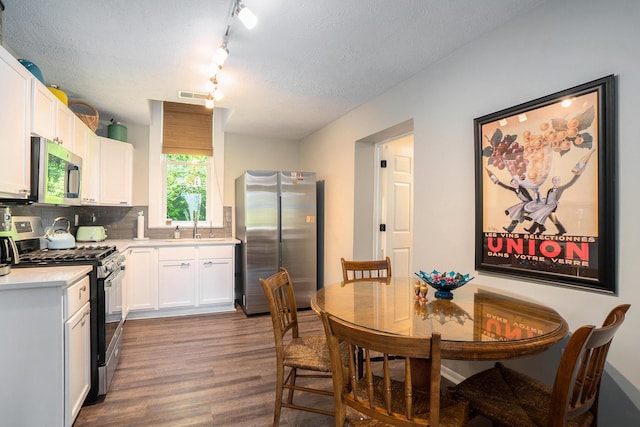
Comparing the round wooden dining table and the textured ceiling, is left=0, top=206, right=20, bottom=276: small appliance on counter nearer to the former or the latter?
the textured ceiling

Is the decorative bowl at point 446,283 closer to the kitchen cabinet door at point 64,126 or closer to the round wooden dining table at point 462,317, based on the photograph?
the round wooden dining table at point 462,317

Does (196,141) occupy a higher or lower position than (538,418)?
higher

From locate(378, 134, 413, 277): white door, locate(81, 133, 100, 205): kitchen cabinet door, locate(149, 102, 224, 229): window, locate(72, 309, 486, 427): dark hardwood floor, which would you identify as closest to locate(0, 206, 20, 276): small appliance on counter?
locate(81, 133, 100, 205): kitchen cabinet door

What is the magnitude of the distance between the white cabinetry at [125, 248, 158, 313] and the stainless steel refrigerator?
3.49 ft

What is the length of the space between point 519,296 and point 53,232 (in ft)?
13.2

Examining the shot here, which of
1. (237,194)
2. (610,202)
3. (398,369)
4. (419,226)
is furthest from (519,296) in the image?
(237,194)

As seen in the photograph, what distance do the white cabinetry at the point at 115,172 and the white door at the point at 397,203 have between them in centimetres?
314

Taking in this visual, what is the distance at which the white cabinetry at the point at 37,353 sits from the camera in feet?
5.69

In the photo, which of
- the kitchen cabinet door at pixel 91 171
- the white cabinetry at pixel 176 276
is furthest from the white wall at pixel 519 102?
the kitchen cabinet door at pixel 91 171

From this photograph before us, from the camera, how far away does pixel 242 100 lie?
3.53 metres

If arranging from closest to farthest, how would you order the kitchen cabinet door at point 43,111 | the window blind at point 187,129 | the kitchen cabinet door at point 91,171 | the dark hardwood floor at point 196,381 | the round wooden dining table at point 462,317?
the round wooden dining table at point 462,317
the dark hardwood floor at point 196,381
the kitchen cabinet door at point 43,111
the kitchen cabinet door at point 91,171
the window blind at point 187,129

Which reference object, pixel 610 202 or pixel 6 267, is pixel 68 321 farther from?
pixel 610 202

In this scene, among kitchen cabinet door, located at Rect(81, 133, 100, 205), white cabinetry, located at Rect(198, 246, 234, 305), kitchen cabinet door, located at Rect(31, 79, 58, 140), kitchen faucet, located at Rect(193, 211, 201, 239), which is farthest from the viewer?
kitchen faucet, located at Rect(193, 211, 201, 239)

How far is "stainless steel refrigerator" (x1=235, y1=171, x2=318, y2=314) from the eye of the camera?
4.15 meters
